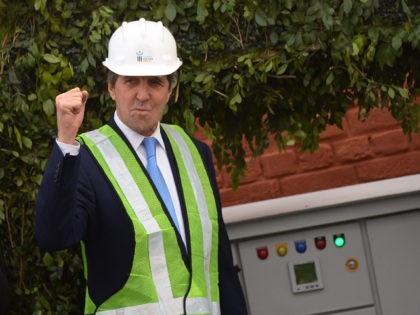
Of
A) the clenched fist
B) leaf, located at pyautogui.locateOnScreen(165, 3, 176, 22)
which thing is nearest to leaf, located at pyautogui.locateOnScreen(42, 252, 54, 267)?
leaf, located at pyautogui.locateOnScreen(165, 3, 176, 22)

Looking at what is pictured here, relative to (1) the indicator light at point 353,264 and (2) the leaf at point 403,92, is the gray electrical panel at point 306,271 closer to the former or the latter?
(1) the indicator light at point 353,264

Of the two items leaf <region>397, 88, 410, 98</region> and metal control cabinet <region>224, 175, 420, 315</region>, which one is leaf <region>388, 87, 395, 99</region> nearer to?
leaf <region>397, 88, 410, 98</region>

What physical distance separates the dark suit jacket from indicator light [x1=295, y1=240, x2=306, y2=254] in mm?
830

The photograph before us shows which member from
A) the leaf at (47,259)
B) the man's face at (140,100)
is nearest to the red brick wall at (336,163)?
the leaf at (47,259)

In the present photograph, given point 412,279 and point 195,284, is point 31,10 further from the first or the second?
point 412,279

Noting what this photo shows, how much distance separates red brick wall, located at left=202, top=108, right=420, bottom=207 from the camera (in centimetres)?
526

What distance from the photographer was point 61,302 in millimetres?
3443

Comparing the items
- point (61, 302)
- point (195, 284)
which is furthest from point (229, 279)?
point (61, 302)

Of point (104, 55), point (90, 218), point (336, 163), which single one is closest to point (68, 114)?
point (90, 218)

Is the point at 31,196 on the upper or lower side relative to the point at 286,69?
lower

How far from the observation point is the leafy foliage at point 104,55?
11.2ft

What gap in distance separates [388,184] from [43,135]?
116cm

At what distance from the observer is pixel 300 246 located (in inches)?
146

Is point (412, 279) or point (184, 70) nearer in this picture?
point (184, 70)
